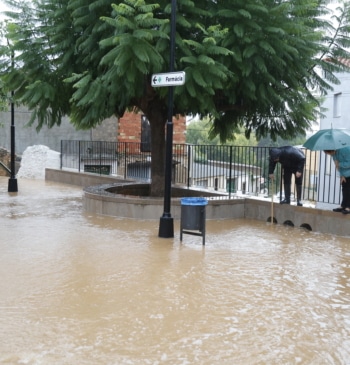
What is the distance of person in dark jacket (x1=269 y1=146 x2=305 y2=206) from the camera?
11.4 meters

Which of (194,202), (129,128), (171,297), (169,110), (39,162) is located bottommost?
(171,297)

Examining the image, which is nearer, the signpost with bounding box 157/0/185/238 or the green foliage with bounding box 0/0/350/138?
the signpost with bounding box 157/0/185/238

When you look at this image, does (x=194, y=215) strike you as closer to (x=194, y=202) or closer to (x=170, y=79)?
(x=194, y=202)

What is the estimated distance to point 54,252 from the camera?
8297 mm

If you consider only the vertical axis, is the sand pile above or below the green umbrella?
below

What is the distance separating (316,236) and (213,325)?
573 centimetres

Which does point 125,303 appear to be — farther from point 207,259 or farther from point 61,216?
point 61,216

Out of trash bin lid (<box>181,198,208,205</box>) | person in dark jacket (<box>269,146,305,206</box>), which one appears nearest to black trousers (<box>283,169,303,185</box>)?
person in dark jacket (<box>269,146,305,206</box>)

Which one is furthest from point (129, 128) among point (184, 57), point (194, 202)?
point (194, 202)

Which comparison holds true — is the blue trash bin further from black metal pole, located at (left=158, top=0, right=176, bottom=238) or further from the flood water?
black metal pole, located at (left=158, top=0, right=176, bottom=238)

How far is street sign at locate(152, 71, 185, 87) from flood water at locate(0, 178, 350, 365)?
2.91 metres

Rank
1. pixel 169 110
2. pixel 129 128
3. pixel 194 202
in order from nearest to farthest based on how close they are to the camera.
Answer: pixel 194 202 < pixel 169 110 < pixel 129 128

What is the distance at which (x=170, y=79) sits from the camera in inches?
354

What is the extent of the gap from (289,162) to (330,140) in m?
1.68
